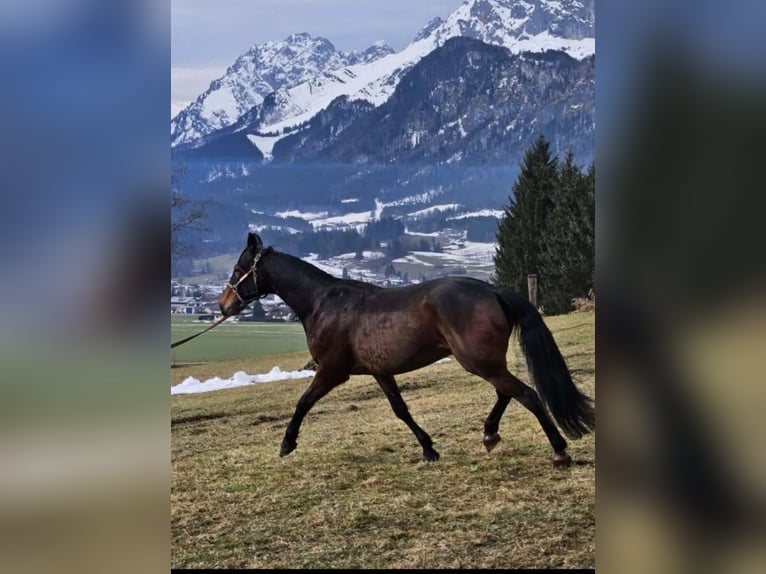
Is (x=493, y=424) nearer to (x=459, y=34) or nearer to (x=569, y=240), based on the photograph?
(x=569, y=240)

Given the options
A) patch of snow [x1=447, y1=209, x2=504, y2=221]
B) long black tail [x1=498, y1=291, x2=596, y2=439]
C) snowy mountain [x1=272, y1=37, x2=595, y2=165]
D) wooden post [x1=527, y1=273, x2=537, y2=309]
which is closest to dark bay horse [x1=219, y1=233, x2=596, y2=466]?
long black tail [x1=498, y1=291, x2=596, y2=439]

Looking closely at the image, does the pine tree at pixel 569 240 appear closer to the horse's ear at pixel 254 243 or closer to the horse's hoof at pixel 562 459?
the horse's hoof at pixel 562 459

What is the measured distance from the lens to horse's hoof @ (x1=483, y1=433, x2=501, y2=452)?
3969 millimetres

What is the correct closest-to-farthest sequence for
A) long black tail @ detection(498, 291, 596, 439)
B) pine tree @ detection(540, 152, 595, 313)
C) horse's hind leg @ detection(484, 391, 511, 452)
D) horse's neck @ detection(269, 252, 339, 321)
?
long black tail @ detection(498, 291, 596, 439) → pine tree @ detection(540, 152, 595, 313) → horse's hind leg @ detection(484, 391, 511, 452) → horse's neck @ detection(269, 252, 339, 321)

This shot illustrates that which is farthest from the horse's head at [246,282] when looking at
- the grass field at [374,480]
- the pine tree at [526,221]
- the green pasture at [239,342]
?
the pine tree at [526,221]

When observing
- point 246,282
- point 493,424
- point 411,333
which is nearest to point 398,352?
point 411,333

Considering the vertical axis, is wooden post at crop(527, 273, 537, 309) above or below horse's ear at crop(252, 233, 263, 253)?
below

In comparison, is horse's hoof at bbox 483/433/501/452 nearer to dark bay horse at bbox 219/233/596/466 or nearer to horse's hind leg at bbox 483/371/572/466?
dark bay horse at bbox 219/233/596/466

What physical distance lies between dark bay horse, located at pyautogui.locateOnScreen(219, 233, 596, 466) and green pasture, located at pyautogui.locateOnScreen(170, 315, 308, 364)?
8 centimetres

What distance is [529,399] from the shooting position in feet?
12.4

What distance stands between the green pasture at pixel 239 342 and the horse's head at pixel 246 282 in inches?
4.0
